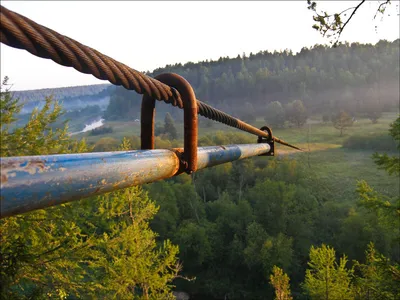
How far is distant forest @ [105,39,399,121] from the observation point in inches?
2950

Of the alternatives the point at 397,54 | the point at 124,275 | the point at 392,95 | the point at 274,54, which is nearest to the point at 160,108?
the point at 274,54

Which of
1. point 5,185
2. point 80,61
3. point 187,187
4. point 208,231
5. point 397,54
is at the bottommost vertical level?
point 208,231

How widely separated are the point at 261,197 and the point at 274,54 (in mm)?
91266

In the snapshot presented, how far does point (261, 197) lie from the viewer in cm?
2695

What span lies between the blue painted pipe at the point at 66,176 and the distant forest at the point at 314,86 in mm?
68178

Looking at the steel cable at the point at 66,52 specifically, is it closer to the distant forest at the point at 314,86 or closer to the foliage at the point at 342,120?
the foliage at the point at 342,120

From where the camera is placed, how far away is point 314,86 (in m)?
82.4

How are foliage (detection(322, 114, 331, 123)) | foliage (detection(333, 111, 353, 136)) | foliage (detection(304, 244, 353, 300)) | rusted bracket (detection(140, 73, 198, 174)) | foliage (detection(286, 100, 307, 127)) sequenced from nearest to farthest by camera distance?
rusted bracket (detection(140, 73, 198, 174)) < foliage (detection(304, 244, 353, 300)) < foliage (detection(333, 111, 353, 136)) < foliage (detection(286, 100, 307, 127)) < foliage (detection(322, 114, 331, 123))

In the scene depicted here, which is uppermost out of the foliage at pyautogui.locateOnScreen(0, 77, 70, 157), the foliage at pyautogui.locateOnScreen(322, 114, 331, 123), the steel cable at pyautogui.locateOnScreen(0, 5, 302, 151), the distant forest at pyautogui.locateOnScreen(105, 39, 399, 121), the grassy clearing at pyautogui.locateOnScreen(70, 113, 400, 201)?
the distant forest at pyautogui.locateOnScreen(105, 39, 399, 121)

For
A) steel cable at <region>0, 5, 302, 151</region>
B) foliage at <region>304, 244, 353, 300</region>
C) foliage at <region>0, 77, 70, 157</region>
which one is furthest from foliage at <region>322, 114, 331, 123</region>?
steel cable at <region>0, 5, 302, 151</region>

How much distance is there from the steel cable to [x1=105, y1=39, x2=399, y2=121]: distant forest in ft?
223

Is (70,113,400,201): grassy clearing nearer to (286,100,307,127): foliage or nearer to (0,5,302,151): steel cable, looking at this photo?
(286,100,307,127): foliage

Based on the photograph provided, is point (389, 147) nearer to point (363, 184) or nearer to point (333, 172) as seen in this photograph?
point (333, 172)

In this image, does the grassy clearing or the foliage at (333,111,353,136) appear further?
the foliage at (333,111,353,136)
